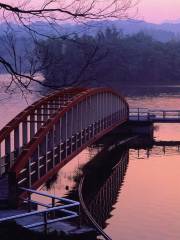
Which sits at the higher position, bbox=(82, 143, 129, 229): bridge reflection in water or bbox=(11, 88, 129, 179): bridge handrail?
bbox=(11, 88, 129, 179): bridge handrail

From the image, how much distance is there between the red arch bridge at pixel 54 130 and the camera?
66.7ft

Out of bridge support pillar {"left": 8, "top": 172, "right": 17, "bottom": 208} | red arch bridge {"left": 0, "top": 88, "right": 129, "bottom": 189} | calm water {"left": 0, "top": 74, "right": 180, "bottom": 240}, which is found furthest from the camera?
calm water {"left": 0, "top": 74, "right": 180, "bottom": 240}

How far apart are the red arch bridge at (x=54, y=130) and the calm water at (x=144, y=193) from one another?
2.10 metres

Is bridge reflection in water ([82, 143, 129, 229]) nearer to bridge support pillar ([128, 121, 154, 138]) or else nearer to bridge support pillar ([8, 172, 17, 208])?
bridge support pillar ([128, 121, 154, 138])

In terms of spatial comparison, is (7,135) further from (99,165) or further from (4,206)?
(99,165)

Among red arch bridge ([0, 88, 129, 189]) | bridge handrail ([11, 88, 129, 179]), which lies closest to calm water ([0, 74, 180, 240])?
red arch bridge ([0, 88, 129, 189])

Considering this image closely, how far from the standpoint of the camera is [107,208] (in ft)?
79.5

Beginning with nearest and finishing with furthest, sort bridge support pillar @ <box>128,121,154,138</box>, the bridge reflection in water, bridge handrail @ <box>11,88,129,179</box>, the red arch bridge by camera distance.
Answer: bridge handrail @ <box>11,88,129,179</box> < the red arch bridge < the bridge reflection in water < bridge support pillar @ <box>128,121,154,138</box>

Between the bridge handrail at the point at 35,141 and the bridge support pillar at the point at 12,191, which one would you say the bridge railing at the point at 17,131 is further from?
the bridge support pillar at the point at 12,191

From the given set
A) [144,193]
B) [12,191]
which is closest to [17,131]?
[144,193]

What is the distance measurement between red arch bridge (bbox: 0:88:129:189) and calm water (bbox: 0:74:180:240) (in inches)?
82.6

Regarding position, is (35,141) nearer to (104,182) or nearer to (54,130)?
(54,130)

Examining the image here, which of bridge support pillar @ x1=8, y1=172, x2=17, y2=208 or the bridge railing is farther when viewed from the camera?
the bridge railing

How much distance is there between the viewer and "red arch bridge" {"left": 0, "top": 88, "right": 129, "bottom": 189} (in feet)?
66.7
